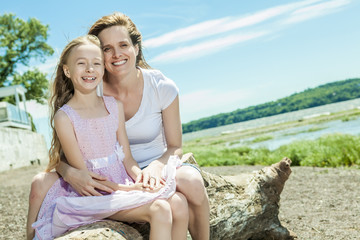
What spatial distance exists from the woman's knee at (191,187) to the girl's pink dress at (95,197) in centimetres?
7

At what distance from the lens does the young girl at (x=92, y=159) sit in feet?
8.48

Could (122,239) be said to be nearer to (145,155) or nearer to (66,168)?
(66,168)

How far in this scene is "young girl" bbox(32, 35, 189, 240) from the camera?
2.58m

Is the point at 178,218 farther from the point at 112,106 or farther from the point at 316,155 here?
the point at 316,155

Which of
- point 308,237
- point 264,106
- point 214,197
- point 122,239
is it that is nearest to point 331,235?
point 308,237

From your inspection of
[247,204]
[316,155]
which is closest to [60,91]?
[247,204]

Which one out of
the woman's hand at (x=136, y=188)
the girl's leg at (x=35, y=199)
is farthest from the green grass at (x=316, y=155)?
the girl's leg at (x=35, y=199)

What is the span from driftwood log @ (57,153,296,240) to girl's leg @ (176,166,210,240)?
0.60m

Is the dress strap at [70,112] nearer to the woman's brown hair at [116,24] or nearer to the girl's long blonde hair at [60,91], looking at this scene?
the girl's long blonde hair at [60,91]

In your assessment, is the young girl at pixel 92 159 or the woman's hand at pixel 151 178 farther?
the woman's hand at pixel 151 178

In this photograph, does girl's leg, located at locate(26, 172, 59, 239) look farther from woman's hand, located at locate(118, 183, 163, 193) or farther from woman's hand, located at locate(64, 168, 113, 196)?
woman's hand, located at locate(118, 183, 163, 193)

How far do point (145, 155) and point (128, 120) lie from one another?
0.34 meters

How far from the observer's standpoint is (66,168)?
9.47 feet

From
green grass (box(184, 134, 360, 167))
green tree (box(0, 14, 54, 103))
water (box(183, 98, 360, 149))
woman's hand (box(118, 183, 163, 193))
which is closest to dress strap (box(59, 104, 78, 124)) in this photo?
woman's hand (box(118, 183, 163, 193))
